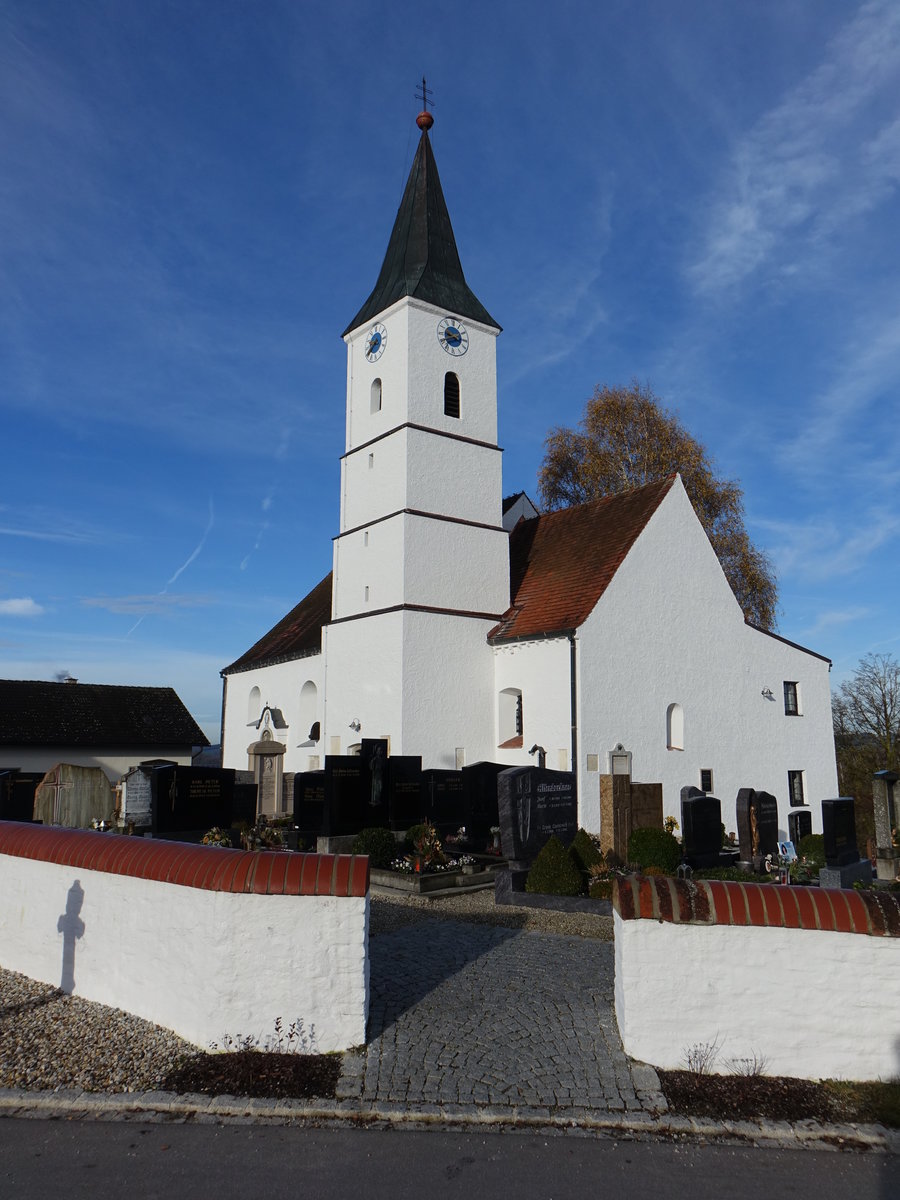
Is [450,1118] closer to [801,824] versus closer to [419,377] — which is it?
[801,824]

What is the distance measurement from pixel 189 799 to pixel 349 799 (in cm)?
286

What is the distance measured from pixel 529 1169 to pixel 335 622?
17.9 metres

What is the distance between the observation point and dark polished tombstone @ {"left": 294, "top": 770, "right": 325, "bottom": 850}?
52.2ft

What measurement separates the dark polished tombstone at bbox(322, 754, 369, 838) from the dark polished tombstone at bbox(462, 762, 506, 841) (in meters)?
1.67

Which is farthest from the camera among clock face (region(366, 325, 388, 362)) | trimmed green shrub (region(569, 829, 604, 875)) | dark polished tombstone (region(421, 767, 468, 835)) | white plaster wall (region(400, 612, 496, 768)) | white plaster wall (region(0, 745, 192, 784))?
white plaster wall (region(0, 745, 192, 784))

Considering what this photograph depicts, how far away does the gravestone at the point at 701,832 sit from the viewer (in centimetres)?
1402

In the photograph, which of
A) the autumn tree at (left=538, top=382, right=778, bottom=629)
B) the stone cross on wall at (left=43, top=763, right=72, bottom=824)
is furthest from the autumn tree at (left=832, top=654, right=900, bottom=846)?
the stone cross on wall at (left=43, top=763, right=72, bottom=824)

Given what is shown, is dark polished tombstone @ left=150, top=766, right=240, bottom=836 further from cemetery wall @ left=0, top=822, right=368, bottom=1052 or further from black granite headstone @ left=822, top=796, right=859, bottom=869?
black granite headstone @ left=822, top=796, right=859, bottom=869

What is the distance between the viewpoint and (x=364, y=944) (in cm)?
586

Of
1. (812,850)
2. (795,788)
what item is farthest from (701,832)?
(795,788)

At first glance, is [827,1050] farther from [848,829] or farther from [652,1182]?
[848,829]

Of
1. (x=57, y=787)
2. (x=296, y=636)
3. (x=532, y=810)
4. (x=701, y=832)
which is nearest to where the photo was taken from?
(x=532, y=810)

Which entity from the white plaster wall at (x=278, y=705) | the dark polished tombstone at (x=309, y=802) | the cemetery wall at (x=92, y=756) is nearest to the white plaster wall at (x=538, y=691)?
the dark polished tombstone at (x=309, y=802)

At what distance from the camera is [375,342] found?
893 inches
